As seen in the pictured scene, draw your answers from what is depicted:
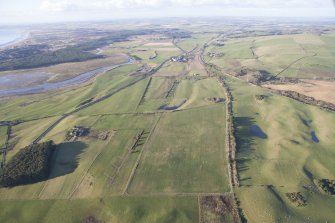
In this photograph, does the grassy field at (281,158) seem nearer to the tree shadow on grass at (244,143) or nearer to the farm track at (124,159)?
the tree shadow on grass at (244,143)

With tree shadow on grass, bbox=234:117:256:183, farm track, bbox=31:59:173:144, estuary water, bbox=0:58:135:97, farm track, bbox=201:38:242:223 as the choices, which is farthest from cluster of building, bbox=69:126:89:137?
estuary water, bbox=0:58:135:97

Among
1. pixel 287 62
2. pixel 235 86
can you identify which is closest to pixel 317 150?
pixel 235 86

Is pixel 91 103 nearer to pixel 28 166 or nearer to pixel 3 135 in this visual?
pixel 3 135

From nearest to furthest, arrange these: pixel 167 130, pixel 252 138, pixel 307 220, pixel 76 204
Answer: pixel 307 220 < pixel 76 204 < pixel 252 138 < pixel 167 130

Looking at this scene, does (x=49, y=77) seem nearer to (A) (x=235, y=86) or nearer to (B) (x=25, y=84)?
(B) (x=25, y=84)

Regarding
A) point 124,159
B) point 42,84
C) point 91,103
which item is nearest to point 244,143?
point 124,159
